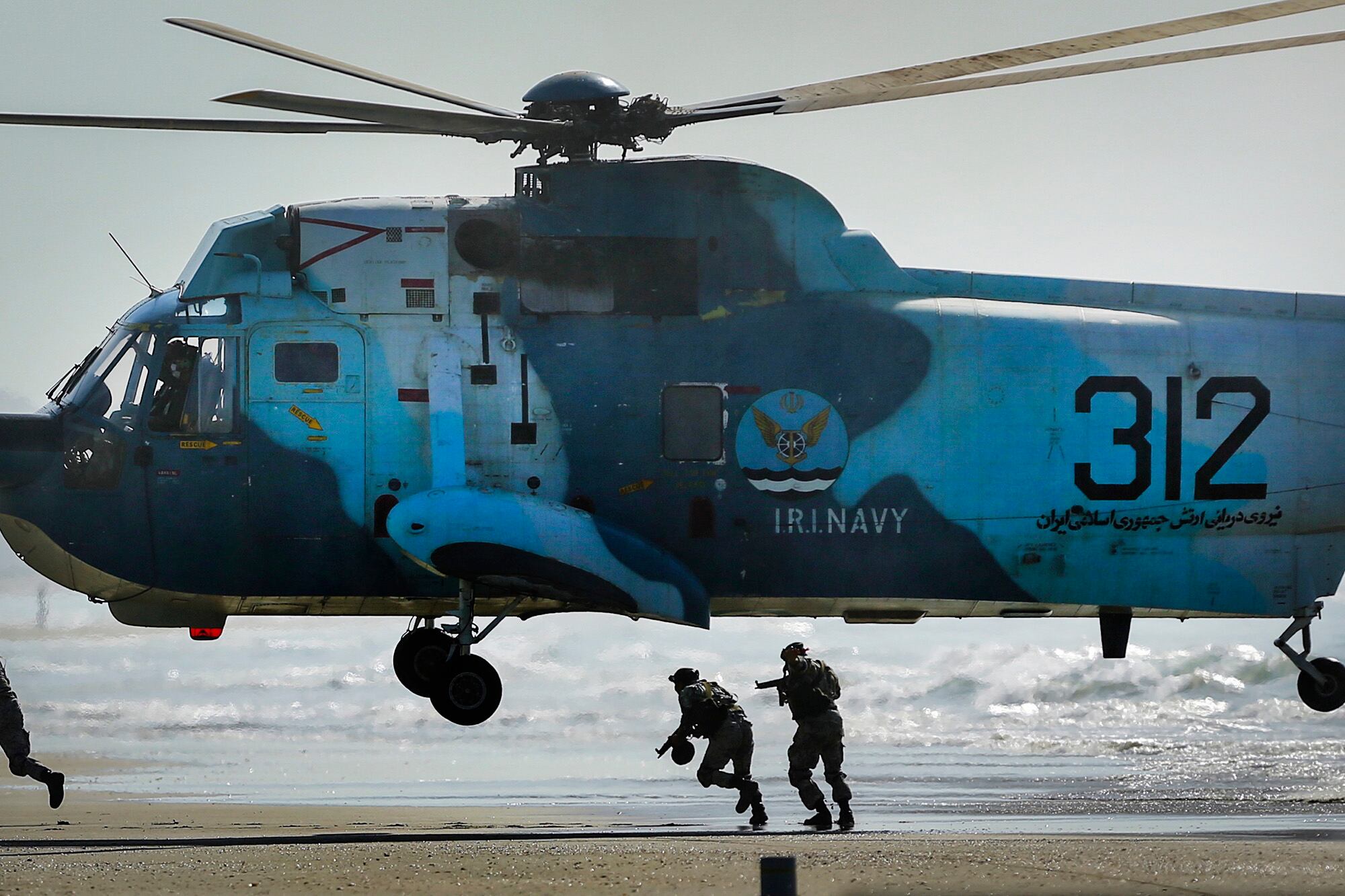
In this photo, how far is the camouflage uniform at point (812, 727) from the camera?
12984 millimetres

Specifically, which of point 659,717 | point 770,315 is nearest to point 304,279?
point 770,315

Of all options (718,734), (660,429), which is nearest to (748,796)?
(718,734)

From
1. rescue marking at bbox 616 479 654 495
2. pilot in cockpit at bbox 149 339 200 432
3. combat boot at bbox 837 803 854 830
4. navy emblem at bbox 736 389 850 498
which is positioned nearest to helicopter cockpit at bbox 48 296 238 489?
pilot in cockpit at bbox 149 339 200 432

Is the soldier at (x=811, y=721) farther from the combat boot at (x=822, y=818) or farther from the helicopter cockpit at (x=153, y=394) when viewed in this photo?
the helicopter cockpit at (x=153, y=394)

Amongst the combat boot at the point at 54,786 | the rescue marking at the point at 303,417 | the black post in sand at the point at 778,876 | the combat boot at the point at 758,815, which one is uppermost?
the rescue marking at the point at 303,417

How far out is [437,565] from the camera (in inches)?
525

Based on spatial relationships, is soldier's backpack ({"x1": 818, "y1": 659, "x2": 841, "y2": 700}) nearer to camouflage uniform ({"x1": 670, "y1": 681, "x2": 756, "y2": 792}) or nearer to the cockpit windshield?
camouflage uniform ({"x1": 670, "y1": 681, "x2": 756, "y2": 792})

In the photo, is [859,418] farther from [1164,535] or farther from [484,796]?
A: [484,796]

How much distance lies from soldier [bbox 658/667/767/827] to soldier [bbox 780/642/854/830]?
40 cm

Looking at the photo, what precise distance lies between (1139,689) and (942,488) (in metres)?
15.5

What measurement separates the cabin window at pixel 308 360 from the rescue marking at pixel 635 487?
2472mm

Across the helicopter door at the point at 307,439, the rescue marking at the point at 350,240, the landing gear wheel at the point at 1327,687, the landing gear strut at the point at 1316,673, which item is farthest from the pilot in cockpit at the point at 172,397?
the landing gear wheel at the point at 1327,687

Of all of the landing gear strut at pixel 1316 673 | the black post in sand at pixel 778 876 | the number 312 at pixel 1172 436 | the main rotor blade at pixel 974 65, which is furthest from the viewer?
the landing gear strut at pixel 1316 673

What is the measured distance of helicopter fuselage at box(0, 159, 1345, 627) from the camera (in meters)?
13.6
